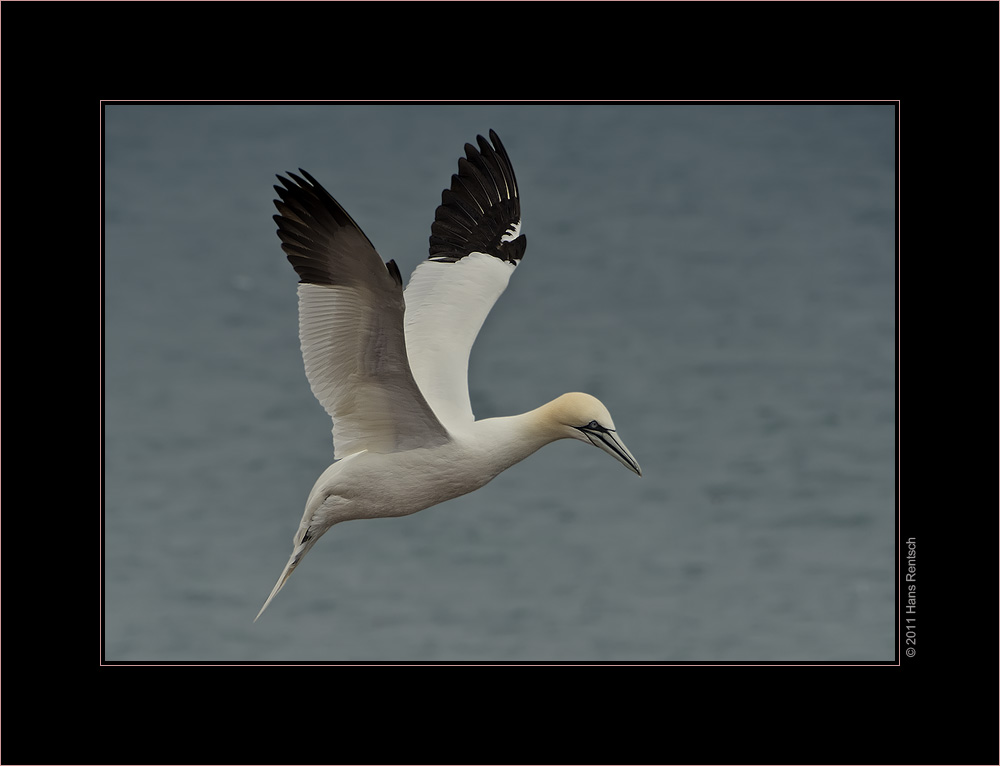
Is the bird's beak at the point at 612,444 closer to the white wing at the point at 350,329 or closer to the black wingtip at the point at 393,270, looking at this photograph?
the white wing at the point at 350,329

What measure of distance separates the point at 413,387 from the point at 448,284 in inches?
67.2

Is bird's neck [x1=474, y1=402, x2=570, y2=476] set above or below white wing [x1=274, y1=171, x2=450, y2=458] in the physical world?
below

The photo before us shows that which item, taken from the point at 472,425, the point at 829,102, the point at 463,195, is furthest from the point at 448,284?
the point at 829,102

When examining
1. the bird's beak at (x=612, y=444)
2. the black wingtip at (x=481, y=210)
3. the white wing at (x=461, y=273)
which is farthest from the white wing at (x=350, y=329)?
the black wingtip at (x=481, y=210)

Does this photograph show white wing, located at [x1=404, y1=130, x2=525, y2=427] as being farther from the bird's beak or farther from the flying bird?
the bird's beak

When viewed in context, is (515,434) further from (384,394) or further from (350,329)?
(350,329)

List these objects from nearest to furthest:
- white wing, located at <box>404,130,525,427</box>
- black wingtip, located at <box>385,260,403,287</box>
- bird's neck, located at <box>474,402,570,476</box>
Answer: black wingtip, located at <box>385,260,403,287</box>, bird's neck, located at <box>474,402,570,476</box>, white wing, located at <box>404,130,525,427</box>

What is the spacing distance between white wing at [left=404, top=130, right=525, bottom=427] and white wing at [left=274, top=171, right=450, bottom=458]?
37cm

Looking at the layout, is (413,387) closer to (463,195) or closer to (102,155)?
(463,195)

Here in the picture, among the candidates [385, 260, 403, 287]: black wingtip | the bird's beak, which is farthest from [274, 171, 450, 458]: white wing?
the bird's beak

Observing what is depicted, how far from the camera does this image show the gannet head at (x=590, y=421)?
6781 mm

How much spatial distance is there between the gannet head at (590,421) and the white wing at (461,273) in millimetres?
552

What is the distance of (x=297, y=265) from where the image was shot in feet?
20.4

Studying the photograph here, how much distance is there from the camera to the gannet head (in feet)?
22.2
